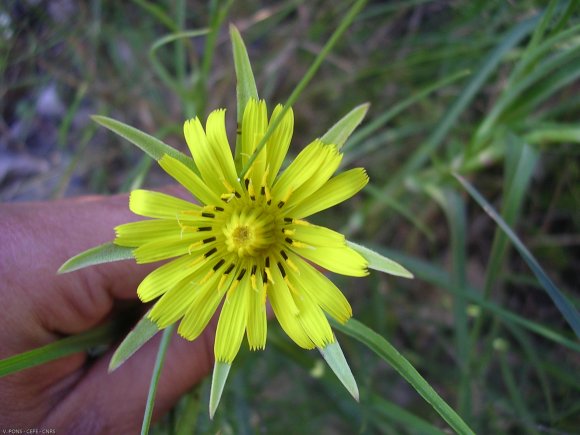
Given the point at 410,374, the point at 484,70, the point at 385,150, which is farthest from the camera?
the point at 385,150

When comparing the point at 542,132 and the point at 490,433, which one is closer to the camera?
the point at 542,132

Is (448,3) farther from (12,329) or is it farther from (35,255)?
(12,329)

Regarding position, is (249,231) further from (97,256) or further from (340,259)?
(97,256)

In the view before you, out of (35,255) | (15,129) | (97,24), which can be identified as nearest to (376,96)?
(97,24)

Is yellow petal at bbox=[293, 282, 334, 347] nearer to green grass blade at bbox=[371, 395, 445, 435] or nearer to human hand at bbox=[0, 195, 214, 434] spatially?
green grass blade at bbox=[371, 395, 445, 435]

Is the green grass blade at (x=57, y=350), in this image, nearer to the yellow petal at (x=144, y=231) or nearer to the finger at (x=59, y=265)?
the finger at (x=59, y=265)

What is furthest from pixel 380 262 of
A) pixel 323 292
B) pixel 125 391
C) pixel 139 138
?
pixel 125 391
